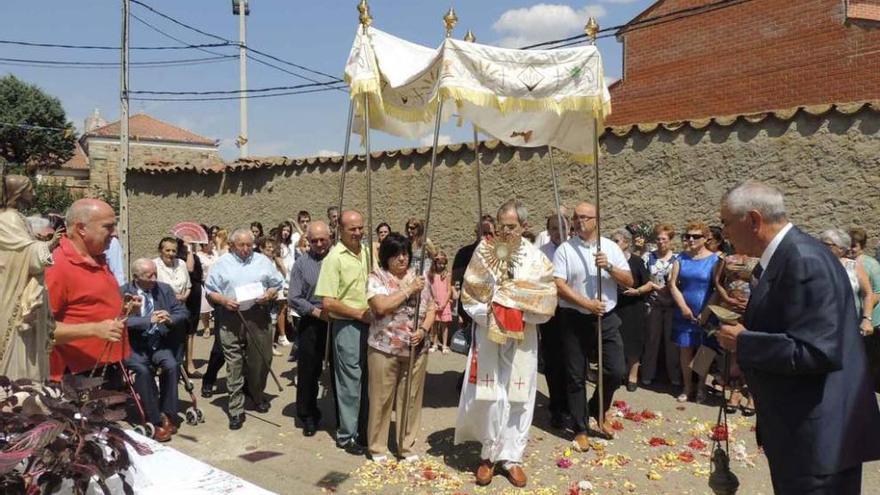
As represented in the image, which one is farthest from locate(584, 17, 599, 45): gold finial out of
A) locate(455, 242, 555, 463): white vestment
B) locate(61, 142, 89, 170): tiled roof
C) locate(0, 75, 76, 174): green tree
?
locate(61, 142, 89, 170): tiled roof

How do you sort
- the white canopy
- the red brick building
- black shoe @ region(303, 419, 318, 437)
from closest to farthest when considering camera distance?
the white canopy, black shoe @ region(303, 419, 318, 437), the red brick building

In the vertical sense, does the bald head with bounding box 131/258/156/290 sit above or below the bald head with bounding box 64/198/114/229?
below

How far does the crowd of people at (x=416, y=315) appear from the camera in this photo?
3373mm

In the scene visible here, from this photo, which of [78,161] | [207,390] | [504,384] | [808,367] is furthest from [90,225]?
[78,161]

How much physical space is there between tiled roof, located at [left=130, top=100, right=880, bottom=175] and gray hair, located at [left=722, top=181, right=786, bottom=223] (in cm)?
470

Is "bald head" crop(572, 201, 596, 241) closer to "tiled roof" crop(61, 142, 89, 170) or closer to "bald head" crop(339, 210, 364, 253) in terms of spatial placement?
"bald head" crop(339, 210, 364, 253)

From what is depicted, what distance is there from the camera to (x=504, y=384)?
4.74 m

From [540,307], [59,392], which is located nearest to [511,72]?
[540,307]

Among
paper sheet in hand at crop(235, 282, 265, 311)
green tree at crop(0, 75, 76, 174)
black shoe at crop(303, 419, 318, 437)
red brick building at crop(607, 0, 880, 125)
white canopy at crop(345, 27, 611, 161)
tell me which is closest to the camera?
white canopy at crop(345, 27, 611, 161)

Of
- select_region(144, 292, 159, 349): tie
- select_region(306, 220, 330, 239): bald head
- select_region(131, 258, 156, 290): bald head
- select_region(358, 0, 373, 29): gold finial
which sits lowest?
select_region(144, 292, 159, 349): tie

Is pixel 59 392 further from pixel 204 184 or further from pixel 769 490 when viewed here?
pixel 204 184

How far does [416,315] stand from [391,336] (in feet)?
0.84

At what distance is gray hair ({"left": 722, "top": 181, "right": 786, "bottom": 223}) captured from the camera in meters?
2.78

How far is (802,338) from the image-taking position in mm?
2561
